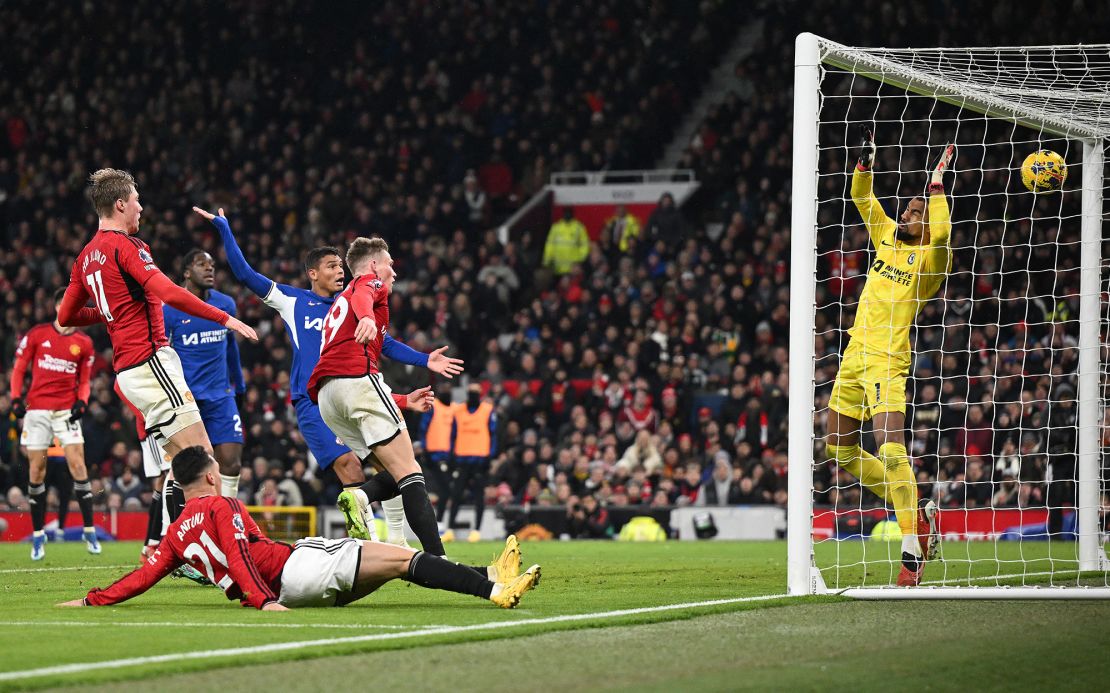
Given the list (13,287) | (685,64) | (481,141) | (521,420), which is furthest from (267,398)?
(685,64)

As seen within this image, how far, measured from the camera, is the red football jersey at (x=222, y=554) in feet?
21.6

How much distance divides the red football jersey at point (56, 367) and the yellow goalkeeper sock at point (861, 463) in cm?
812

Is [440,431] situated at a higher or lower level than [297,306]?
lower

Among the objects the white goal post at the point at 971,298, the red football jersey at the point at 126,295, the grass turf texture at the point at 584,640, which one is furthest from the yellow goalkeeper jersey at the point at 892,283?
the red football jersey at the point at 126,295

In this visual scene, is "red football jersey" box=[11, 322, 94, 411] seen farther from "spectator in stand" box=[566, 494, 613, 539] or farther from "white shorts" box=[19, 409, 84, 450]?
"spectator in stand" box=[566, 494, 613, 539]

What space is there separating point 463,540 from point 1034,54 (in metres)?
10.8

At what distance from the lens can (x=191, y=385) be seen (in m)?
11.3

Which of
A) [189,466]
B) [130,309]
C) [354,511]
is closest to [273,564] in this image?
[189,466]

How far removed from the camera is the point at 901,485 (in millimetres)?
8719

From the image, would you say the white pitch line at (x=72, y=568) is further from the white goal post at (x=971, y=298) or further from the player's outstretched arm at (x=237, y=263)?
the white goal post at (x=971, y=298)

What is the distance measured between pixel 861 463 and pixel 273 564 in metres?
3.97

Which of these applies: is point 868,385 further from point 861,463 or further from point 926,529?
point 926,529

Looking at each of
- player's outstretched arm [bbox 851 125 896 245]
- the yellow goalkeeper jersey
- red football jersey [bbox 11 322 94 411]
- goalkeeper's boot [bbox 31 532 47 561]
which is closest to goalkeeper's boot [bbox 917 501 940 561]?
the yellow goalkeeper jersey

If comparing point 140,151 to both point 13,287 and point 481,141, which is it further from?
point 481,141
